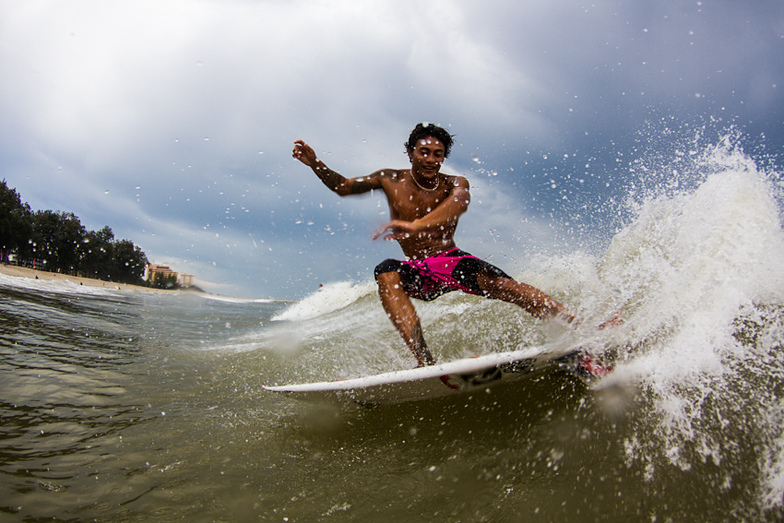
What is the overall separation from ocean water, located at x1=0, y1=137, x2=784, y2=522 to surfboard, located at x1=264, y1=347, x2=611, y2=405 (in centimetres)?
10

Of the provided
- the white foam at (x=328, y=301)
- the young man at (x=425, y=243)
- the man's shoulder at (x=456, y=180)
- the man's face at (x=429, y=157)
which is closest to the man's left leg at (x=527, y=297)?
the young man at (x=425, y=243)

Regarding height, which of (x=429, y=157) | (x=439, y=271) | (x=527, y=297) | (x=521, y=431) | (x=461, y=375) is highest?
(x=429, y=157)

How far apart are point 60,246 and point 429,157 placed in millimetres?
73827

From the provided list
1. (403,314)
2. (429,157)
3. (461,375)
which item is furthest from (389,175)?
(461,375)

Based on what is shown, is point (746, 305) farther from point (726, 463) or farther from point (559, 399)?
point (559, 399)

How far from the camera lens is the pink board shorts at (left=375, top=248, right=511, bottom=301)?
321 centimetres

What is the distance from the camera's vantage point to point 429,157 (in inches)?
130

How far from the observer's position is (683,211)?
10.4 ft

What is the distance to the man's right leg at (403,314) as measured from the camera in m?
2.86

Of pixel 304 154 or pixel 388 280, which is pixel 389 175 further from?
pixel 388 280

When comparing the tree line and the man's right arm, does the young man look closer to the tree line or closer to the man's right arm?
the man's right arm

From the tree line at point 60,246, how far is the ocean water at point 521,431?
63272 mm

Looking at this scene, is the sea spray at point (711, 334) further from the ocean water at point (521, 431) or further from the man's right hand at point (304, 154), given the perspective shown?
the man's right hand at point (304, 154)

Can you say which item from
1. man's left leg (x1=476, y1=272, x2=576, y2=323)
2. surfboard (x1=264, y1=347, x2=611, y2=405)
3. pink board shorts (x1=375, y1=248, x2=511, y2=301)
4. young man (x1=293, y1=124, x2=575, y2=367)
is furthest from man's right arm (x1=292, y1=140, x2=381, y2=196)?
surfboard (x1=264, y1=347, x2=611, y2=405)
